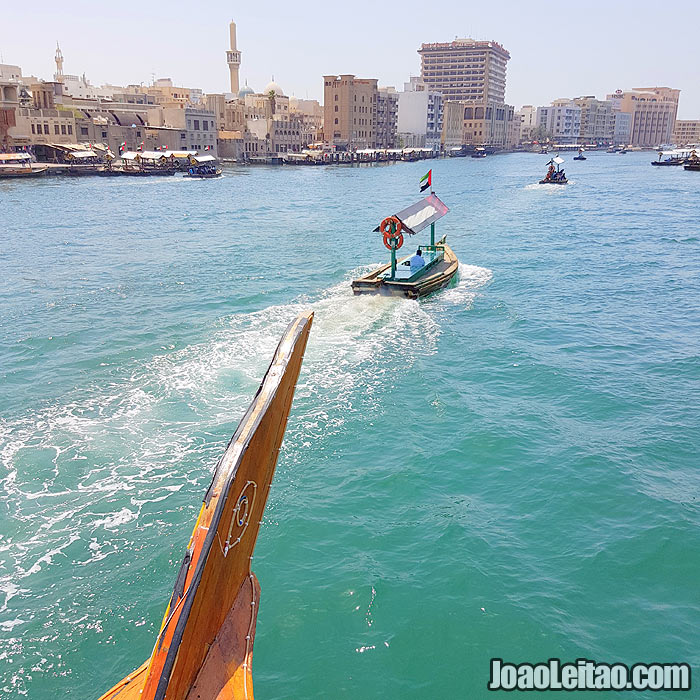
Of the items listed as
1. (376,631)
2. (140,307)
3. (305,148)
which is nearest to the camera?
(376,631)

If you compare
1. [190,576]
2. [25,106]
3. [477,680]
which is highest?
[25,106]

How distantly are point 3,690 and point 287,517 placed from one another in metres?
4.59

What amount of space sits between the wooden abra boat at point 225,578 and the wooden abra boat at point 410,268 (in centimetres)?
1823

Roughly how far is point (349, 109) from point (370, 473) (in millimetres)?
138856

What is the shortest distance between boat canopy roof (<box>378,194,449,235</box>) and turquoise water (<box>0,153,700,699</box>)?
9.30 feet

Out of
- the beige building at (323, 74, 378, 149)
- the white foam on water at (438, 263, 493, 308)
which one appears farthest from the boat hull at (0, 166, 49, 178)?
the beige building at (323, 74, 378, 149)

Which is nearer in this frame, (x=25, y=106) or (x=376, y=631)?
(x=376, y=631)

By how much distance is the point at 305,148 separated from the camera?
140 metres

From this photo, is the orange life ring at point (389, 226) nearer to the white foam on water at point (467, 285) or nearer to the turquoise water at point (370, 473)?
the turquoise water at point (370, 473)

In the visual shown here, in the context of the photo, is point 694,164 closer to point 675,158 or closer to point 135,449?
point 675,158

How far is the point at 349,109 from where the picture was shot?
139750 millimetres

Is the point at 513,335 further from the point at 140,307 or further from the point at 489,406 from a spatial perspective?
the point at 140,307

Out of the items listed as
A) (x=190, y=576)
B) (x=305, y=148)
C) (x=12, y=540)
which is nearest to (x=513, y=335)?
(x=12, y=540)

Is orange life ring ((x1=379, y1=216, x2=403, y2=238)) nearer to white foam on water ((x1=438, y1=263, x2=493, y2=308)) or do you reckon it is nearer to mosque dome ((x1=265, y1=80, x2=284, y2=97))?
white foam on water ((x1=438, y1=263, x2=493, y2=308))
